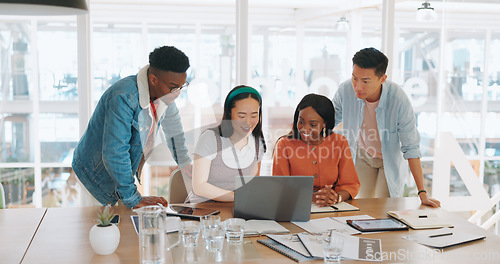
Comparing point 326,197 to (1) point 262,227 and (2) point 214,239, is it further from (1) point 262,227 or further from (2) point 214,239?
(2) point 214,239

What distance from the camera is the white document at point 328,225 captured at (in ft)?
6.28

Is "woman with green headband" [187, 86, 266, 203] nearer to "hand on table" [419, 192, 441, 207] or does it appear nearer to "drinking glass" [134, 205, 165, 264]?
"drinking glass" [134, 205, 165, 264]

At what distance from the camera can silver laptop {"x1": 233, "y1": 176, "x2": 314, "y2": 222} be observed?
1.96 m

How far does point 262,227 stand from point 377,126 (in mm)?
1314

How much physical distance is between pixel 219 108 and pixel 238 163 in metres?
1.23

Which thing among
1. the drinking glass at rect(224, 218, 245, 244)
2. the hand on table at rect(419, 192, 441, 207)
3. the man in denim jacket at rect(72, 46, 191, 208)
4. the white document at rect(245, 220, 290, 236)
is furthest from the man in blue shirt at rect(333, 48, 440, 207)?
the drinking glass at rect(224, 218, 245, 244)

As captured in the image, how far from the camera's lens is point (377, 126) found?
9.70 feet

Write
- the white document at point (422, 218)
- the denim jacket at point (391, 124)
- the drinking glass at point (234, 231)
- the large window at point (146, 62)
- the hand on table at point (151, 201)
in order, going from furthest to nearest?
the large window at point (146, 62) < the denim jacket at point (391, 124) < the hand on table at point (151, 201) < the white document at point (422, 218) < the drinking glass at point (234, 231)

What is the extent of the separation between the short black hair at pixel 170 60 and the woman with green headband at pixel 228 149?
0.39 meters

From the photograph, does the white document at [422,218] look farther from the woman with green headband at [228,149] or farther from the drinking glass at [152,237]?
the drinking glass at [152,237]

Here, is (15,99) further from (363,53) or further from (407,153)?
(407,153)

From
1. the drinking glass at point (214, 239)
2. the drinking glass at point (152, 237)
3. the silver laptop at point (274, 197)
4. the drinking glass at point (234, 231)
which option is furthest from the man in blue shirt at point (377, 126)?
the drinking glass at point (152, 237)

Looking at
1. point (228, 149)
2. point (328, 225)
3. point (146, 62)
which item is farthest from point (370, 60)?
point (146, 62)

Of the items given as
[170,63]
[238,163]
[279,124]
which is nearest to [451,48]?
[279,124]
